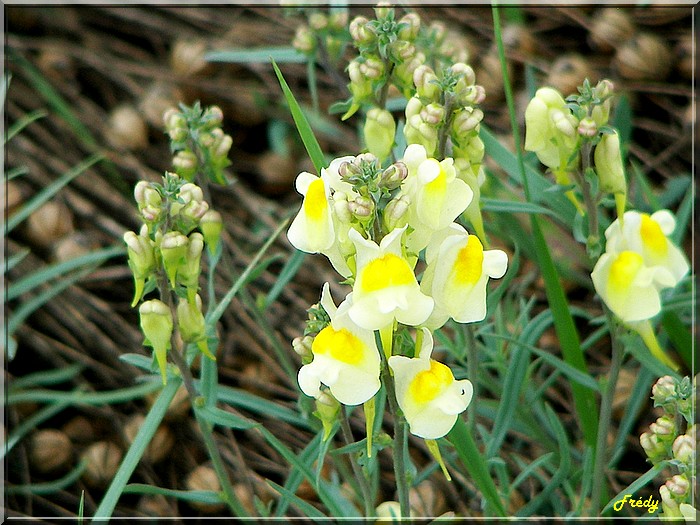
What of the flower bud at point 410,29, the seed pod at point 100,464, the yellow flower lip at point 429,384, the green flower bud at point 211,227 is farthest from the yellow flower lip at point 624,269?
the seed pod at point 100,464

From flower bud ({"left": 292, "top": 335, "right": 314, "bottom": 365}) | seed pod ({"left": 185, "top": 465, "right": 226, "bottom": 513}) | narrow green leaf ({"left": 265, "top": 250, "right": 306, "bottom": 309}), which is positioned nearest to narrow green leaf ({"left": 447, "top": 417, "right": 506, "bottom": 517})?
flower bud ({"left": 292, "top": 335, "right": 314, "bottom": 365})

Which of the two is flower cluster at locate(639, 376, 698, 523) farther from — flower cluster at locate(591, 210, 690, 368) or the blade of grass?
the blade of grass

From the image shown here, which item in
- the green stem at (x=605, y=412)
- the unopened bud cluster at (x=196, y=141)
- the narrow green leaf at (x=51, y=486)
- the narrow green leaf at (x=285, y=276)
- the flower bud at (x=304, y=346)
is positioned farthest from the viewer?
the narrow green leaf at (x=51, y=486)

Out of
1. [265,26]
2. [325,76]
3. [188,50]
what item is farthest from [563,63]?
[188,50]

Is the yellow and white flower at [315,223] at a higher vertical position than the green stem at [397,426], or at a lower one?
higher

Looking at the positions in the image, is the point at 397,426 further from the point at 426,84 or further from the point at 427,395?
the point at 426,84

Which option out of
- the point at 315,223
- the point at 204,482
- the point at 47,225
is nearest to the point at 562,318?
the point at 315,223

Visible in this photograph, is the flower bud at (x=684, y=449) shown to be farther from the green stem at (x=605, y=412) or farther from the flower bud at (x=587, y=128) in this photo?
the flower bud at (x=587, y=128)
